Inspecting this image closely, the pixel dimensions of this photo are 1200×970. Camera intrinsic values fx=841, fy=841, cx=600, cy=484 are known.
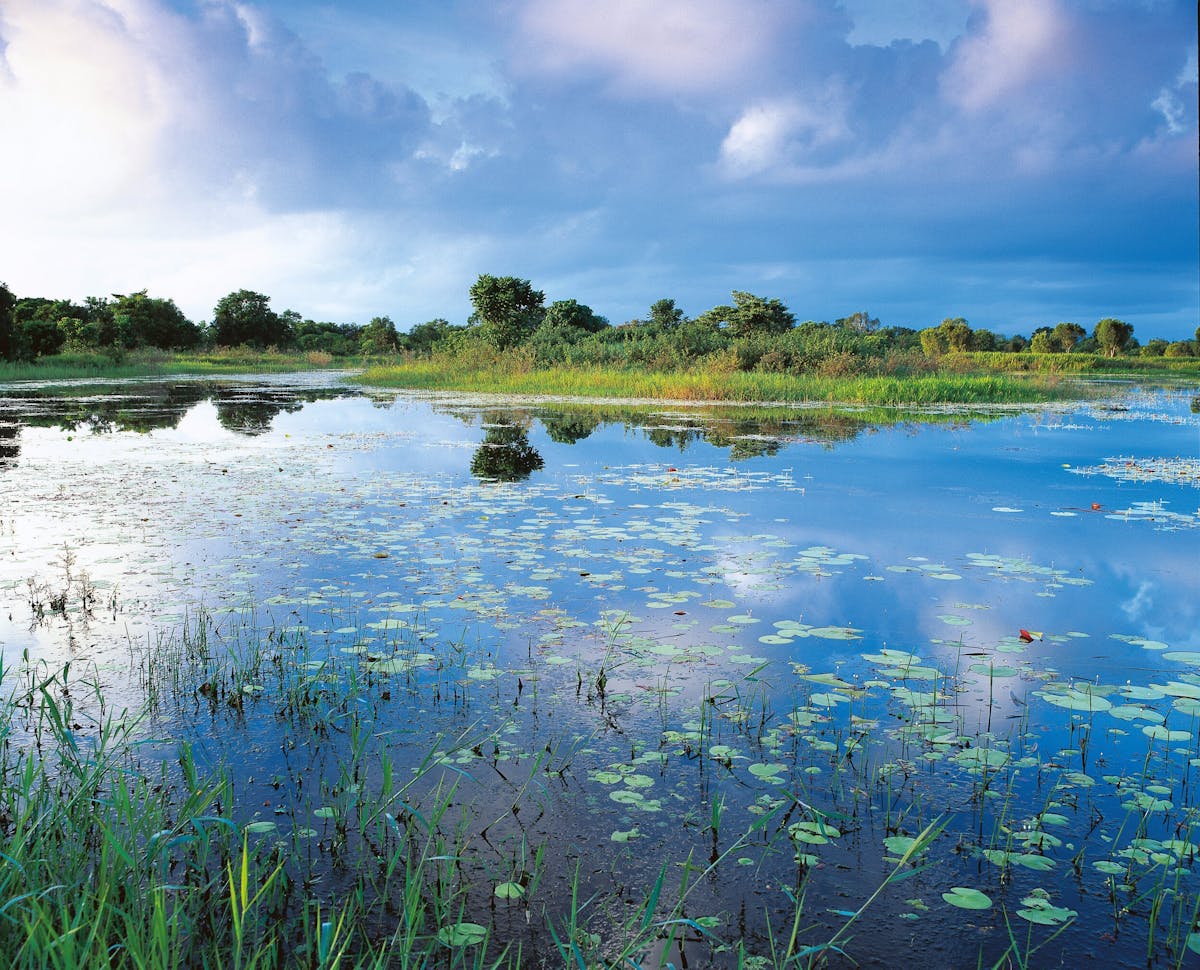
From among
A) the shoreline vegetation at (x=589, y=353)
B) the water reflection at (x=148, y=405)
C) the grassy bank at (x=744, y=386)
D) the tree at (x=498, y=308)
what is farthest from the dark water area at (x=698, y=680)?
the tree at (x=498, y=308)

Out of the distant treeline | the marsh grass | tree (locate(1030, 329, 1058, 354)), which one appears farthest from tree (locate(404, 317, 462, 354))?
tree (locate(1030, 329, 1058, 354))

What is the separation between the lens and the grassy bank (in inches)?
1028

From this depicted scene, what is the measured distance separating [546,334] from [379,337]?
36.5 metres

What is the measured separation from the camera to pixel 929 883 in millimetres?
2824

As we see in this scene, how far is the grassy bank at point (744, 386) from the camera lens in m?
26.1

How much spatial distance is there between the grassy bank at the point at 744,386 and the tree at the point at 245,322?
44.6 meters

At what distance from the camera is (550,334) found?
48125 millimetres

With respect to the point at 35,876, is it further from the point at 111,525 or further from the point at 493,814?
the point at 111,525

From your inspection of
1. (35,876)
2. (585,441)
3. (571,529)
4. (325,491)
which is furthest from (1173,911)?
(585,441)

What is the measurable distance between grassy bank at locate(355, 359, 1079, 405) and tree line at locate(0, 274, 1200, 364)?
1992mm

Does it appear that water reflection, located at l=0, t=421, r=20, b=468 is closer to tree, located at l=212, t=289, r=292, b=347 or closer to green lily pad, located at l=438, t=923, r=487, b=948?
green lily pad, located at l=438, t=923, r=487, b=948

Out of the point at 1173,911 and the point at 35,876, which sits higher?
the point at 35,876

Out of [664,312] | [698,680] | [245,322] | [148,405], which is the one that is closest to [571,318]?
[664,312]

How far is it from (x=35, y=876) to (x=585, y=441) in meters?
13.6
